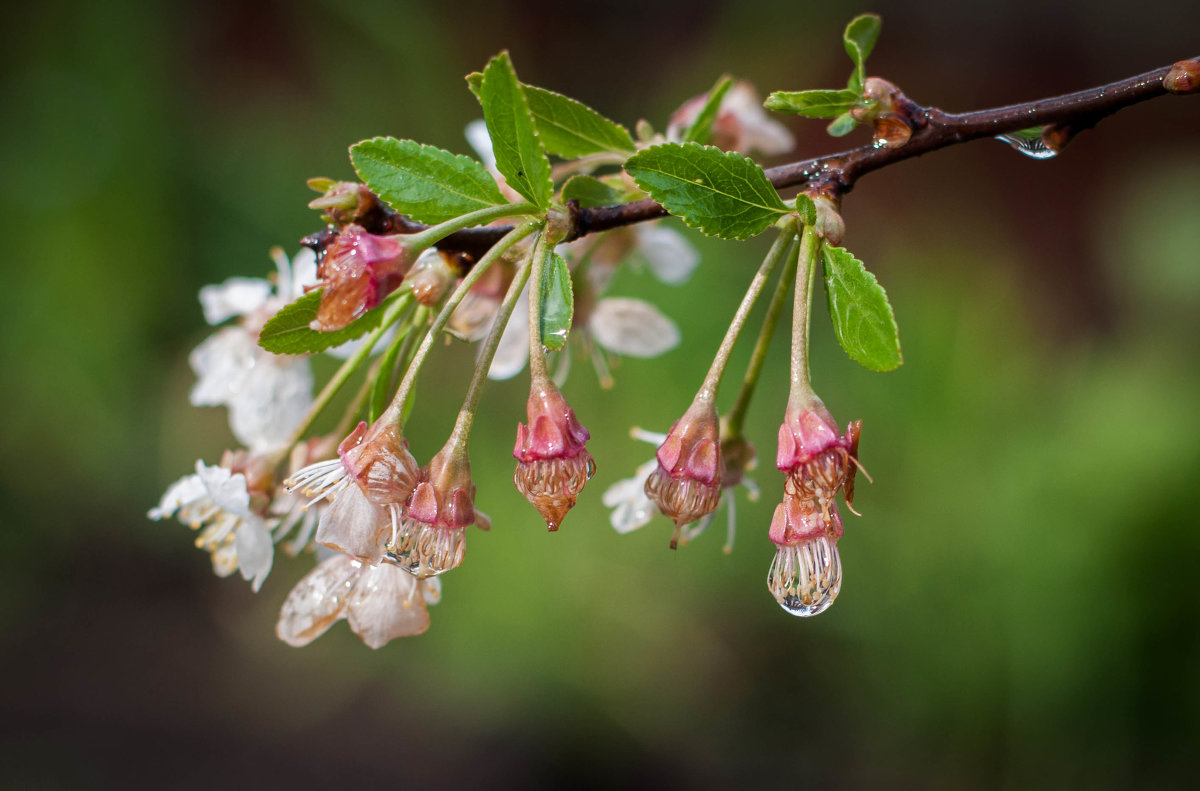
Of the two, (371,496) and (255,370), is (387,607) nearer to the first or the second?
(371,496)

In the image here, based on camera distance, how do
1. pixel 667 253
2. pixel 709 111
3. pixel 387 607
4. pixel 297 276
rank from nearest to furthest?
pixel 387 607 → pixel 709 111 → pixel 297 276 → pixel 667 253

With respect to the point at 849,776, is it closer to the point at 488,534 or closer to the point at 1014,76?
the point at 488,534

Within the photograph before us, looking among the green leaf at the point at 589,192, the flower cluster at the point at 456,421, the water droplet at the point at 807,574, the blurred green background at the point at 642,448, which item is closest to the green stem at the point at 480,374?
the flower cluster at the point at 456,421

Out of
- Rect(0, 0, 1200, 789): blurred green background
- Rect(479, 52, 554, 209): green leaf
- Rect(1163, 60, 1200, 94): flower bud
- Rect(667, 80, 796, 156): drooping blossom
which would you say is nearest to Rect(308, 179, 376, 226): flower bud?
Rect(479, 52, 554, 209): green leaf

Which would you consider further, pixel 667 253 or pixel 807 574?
pixel 667 253

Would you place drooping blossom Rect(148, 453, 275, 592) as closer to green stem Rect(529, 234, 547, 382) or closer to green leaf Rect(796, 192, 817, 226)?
green stem Rect(529, 234, 547, 382)

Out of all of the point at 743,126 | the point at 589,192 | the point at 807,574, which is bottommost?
the point at 807,574

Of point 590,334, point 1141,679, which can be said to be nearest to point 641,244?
point 590,334

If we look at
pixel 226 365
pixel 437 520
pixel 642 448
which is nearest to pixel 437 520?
pixel 437 520
